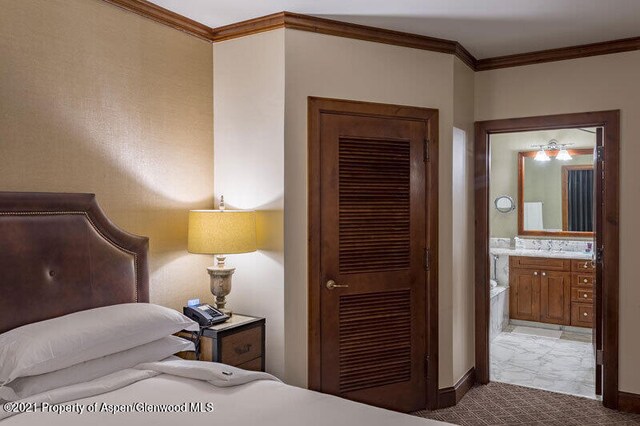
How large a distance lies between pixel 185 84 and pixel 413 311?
209cm

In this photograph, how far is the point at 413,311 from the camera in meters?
3.45

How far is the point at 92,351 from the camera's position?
6.57ft

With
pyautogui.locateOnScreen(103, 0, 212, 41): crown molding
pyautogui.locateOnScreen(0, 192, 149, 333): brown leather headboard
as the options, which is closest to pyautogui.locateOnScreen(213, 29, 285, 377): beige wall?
pyautogui.locateOnScreen(103, 0, 212, 41): crown molding

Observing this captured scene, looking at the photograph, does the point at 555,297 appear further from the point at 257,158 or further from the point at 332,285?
the point at 257,158

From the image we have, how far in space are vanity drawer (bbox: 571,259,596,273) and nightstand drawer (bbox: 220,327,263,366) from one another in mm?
3929

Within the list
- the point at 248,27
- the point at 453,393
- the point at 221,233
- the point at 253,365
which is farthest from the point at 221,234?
the point at 453,393

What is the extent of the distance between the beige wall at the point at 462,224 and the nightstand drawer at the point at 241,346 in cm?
137

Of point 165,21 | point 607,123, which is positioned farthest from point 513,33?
point 165,21

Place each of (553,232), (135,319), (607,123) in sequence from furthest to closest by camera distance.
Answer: (553,232) → (607,123) → (135,319)

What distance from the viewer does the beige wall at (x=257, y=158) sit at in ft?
10.0

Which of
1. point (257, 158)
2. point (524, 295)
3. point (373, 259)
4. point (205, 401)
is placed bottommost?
point (524, 295)

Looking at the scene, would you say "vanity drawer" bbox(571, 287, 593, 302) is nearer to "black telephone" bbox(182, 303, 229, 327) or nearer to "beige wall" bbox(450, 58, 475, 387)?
"beige wall" bbox(450, 58, 475, 387)

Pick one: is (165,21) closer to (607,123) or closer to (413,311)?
(413,311)

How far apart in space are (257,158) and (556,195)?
4.28 m
